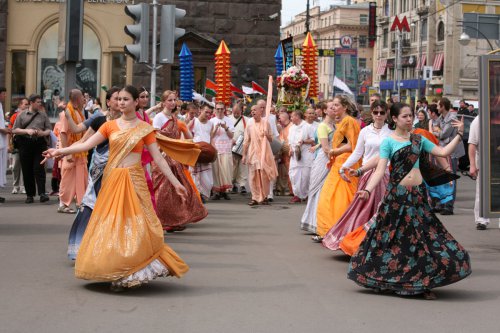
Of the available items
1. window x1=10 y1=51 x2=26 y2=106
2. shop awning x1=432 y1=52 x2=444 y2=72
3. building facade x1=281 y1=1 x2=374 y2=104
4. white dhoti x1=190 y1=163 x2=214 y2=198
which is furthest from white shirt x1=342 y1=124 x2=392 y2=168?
building facade x1=281 y1=1 x2=374 y2=104

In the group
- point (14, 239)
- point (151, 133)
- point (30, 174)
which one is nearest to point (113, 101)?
point (151, 133)

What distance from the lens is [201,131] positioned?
59.5 feet

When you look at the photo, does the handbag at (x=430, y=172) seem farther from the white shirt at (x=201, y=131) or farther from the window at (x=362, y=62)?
the window at (x=362, y=62)

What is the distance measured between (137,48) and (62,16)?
3528 millimetres

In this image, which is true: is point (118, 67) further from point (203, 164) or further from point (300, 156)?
point (203, 164)

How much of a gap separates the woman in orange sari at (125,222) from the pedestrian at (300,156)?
9.61 metres

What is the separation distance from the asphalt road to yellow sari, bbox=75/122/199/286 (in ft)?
0.73

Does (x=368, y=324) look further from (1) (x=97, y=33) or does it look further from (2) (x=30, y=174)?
(1) (x=97, y=33)

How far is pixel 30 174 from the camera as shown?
16.7 m

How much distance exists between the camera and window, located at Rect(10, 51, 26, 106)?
30.4 metres

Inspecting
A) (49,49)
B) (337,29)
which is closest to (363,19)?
(337,29)

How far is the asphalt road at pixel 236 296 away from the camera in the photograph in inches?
272

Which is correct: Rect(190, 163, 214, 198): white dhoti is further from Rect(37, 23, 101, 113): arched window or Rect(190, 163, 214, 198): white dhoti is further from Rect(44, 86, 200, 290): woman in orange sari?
Rect(37, 23, 101, 113): arched window

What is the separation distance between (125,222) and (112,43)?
2331 centimetres
